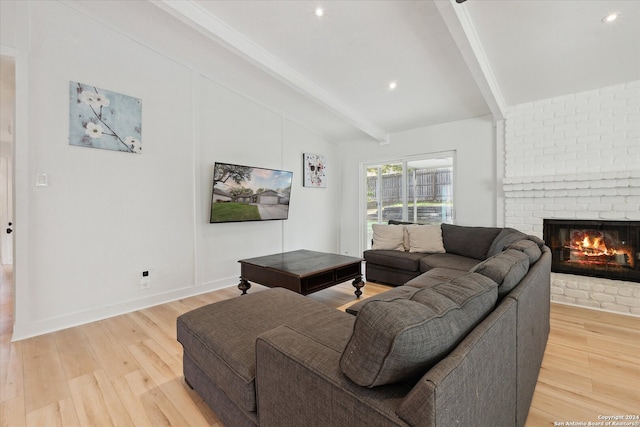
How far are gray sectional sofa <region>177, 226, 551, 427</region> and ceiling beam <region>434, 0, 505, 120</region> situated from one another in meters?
1.77

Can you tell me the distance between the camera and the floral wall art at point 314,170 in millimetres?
5109

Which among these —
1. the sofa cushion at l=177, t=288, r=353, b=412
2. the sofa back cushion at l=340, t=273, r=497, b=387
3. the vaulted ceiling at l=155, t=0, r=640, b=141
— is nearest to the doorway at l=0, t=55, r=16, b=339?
the vaulted ceiling at l=155, t=0, r=640, b=141

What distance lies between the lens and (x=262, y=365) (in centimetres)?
112

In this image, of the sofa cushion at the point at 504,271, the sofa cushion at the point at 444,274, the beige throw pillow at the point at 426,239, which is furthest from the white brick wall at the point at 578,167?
the sofa cushion at the point at 504,271

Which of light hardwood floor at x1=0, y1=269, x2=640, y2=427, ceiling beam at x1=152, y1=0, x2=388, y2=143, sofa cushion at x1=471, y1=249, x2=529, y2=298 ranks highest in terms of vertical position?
ceiling beam at x1=152, y1=0, x2=388, y2=143

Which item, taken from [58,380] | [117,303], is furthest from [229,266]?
[58,380]

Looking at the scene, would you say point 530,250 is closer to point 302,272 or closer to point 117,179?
point 302,272

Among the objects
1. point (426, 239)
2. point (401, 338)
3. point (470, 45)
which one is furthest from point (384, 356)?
point (426, 239)

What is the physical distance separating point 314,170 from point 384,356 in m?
4.68

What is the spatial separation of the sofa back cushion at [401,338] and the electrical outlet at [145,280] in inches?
122

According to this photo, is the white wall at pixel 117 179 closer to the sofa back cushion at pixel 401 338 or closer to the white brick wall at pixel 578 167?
the sofa back cushion at pixel 401 338

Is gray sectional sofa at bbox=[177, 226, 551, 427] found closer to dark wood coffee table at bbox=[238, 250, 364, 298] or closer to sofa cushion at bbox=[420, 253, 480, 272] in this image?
dark wood coffee table at bbox=[238, 250, 364, 298]

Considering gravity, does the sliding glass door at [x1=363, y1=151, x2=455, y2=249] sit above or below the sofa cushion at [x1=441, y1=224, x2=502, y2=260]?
above

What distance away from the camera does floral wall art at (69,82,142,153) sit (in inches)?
108
